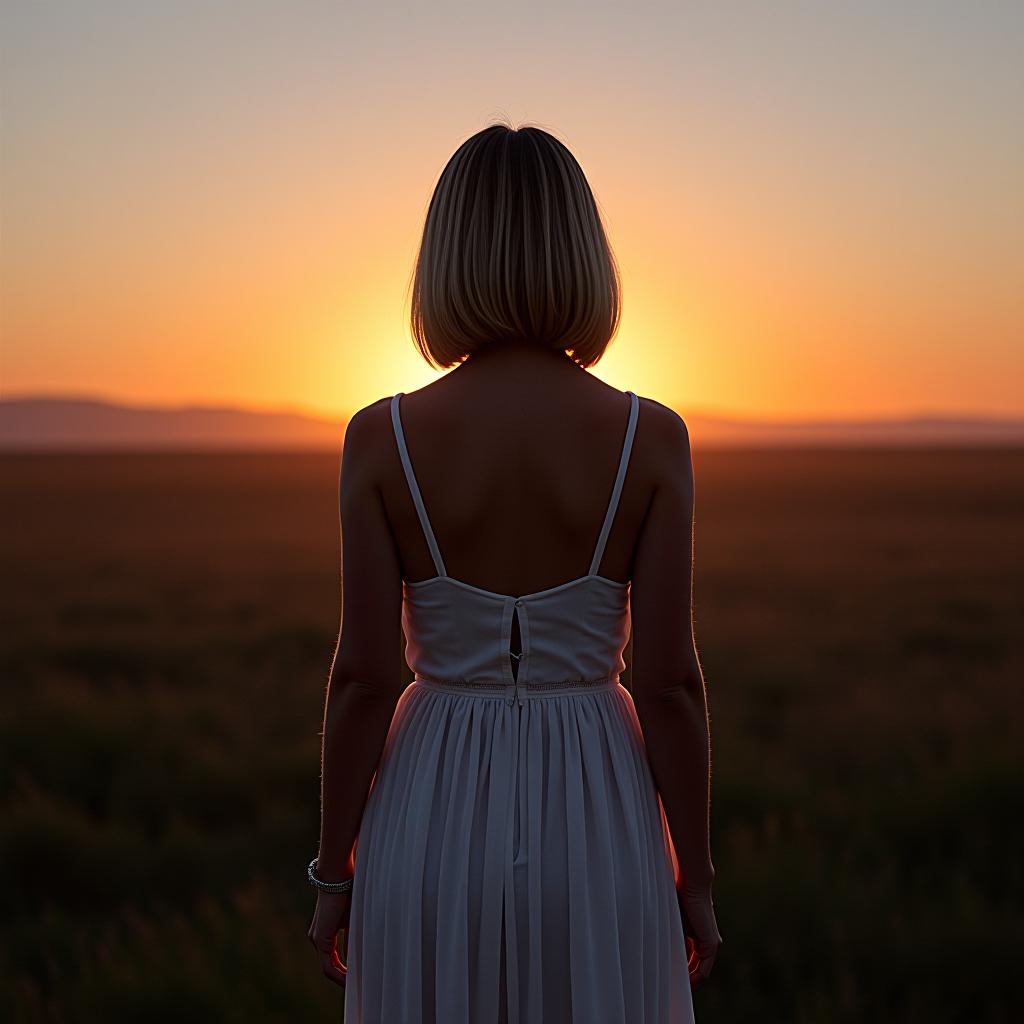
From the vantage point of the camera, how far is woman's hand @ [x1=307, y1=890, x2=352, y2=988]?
2137 millimetres

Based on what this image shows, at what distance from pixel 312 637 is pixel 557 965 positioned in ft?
38.8

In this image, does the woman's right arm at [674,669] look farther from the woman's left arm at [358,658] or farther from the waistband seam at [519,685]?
the woman's left arm at [358,658]

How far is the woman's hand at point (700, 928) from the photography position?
2.12m

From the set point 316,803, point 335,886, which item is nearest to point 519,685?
point 335,886

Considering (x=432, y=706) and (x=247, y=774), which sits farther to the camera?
(x=247, y=774)

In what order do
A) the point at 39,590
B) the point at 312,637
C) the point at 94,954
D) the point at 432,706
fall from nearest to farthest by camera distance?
the point at 432,706, the point at 94,954, the point at 312,637, the point at 39,590

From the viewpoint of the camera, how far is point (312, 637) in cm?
1351

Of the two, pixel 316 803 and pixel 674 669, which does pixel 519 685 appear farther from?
pixel 316 803

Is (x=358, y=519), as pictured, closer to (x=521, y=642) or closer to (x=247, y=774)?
(x=521, y=642)

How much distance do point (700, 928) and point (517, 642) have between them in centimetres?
68

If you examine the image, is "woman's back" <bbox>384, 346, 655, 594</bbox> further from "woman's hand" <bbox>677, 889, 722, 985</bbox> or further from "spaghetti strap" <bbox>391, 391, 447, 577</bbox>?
"woman's hand" <bbox>677, 889, 722, 985</bbox>

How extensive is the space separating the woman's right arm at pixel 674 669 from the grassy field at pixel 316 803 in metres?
2.48

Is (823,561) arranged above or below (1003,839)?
below

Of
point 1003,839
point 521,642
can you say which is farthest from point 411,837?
point 1003,839
